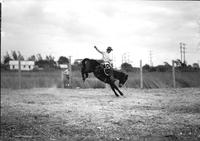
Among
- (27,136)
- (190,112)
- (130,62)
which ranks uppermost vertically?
(130,62)

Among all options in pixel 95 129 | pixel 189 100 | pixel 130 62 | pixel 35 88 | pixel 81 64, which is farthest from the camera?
pixel 35 88

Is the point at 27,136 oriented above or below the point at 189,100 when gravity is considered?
below

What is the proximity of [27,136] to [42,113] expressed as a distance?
2.22 metres

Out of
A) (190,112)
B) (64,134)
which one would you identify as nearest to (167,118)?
(190,112)

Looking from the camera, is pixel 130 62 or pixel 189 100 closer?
pixel 130 62

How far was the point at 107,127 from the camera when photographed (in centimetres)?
487

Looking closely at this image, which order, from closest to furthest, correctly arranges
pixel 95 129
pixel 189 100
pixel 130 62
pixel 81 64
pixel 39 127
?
pixel 130 62, pixel 189 100, pixel 95 129, pixel 39 127, pixel 81 64

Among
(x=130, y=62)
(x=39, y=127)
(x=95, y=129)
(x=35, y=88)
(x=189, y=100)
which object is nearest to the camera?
(x=130, y=62)

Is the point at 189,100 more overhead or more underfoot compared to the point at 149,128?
more overhead

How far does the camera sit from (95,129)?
4805 mm

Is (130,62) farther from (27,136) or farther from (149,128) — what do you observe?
(27,136)

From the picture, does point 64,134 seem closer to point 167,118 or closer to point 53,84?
point 167,118

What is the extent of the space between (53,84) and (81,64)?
10776 millimetres

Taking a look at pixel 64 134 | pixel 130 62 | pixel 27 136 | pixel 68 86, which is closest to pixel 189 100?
pixel 130 62
